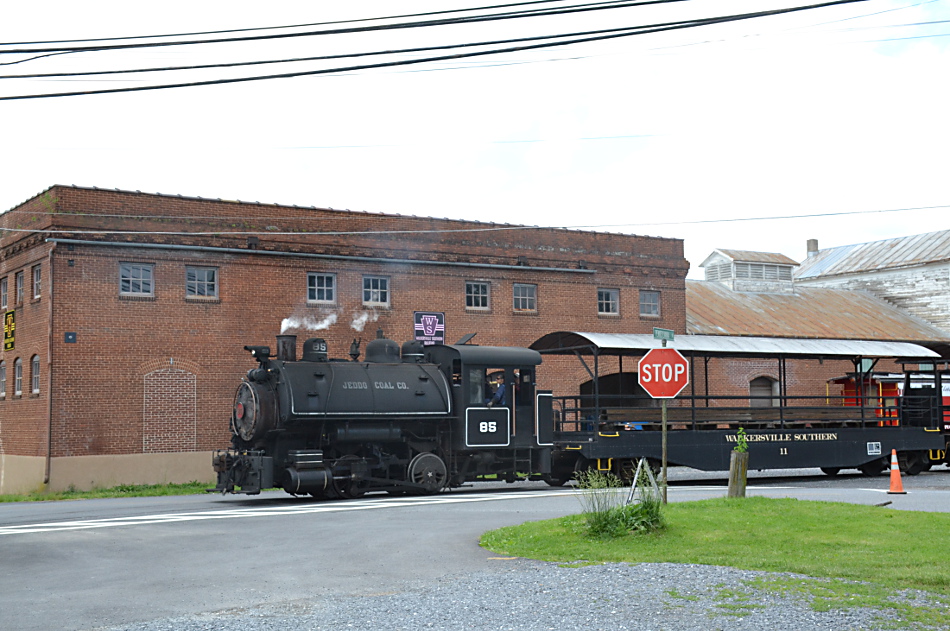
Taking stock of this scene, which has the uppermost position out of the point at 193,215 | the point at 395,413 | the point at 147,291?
the point at 193,215

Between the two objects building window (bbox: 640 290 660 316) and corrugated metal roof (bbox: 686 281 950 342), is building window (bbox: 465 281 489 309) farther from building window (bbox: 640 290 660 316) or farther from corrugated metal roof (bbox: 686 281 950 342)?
corrugated metal roof (bbox: 686 281 950 342)

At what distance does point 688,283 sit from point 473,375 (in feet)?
72.8

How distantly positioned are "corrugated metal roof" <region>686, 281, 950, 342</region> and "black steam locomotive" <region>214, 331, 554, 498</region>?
1523 cm

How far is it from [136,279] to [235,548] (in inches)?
599

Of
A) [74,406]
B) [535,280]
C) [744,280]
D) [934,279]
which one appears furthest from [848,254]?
[74,406]

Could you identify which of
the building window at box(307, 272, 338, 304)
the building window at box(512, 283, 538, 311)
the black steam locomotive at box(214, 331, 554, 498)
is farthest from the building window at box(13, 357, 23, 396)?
the building window at box(512, 283, 538, 311)

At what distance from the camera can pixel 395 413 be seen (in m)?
20.1

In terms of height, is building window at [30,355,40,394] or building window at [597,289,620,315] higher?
building window at [597,289,620,315]

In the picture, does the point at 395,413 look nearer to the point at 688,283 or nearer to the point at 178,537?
the point at 178,537

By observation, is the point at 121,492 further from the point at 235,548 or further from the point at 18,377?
the point at 235,548

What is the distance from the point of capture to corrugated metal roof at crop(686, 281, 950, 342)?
123 ft

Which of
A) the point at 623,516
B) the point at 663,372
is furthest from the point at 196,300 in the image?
the point at 623,516

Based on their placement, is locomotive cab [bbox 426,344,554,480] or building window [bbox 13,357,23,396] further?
building window [bbox 13,357,23,396]

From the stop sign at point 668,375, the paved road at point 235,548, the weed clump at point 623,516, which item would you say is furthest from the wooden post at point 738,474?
the weed clump at point 623,516
